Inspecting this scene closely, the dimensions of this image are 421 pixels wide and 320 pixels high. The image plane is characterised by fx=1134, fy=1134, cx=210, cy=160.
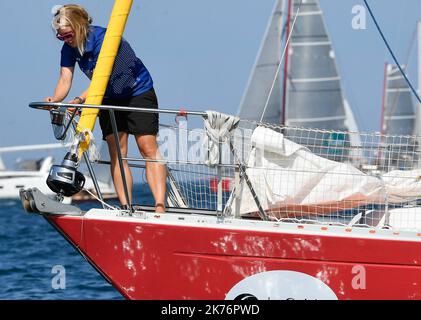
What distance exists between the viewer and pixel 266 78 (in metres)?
31.0

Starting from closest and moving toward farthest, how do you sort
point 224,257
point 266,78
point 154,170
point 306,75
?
point 224,257, point 154,170, point 266,78, point 306,75

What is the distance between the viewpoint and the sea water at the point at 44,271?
11047 millimetres

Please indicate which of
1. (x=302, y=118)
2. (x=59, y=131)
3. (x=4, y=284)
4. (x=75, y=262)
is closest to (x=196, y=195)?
(x=59, y=131)

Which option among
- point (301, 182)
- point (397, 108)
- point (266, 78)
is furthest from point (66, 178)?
point (397, 108)

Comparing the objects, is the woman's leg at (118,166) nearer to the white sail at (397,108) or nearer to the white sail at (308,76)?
the white sail at (308,76)

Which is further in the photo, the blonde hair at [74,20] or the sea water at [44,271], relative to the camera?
the sea water at [44,271]

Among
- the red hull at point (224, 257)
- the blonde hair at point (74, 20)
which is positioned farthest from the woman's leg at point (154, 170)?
the blonde hair at point (74, 20)

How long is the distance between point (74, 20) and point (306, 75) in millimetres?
25620

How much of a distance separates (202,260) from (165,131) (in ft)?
3.55

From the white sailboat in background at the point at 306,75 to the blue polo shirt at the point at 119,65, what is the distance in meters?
23.9

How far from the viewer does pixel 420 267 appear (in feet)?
24.6

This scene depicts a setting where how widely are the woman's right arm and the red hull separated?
852mm

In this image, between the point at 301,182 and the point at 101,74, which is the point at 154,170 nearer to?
the point at 101,74
